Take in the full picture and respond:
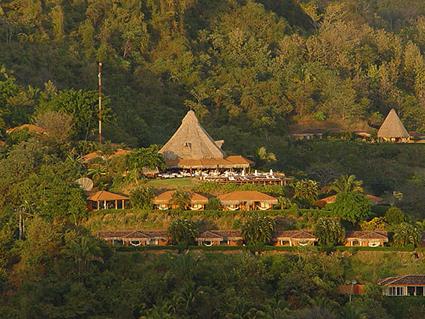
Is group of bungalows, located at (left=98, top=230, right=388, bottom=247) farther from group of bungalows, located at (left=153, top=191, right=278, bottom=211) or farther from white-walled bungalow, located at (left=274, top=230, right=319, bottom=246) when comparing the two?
group of bungalows, located at (left=153, top=191, right=278, bottom=211)

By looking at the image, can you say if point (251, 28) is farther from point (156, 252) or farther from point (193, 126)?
point (156, 252)

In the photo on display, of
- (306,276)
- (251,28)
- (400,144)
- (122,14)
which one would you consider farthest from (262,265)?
(251,28)

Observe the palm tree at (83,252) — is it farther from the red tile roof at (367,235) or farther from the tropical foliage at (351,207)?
the tropical foliage at (351,207)

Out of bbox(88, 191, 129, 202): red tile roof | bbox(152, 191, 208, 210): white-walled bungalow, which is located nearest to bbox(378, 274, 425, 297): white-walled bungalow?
bbox(152, 191, 208, 210): white-walled bungalow

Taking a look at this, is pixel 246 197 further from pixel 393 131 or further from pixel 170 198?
pixel 393 131

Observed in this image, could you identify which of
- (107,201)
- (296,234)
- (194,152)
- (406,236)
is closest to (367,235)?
(406,236)

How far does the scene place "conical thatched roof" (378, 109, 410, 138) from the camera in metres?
72.3

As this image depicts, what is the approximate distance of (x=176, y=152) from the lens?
179ft

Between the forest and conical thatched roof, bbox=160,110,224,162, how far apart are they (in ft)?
2.42

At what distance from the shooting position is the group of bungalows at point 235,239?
146ft

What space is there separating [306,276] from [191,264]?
11.6ft

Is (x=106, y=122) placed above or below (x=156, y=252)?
above

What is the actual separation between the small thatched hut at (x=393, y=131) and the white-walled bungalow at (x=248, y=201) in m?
25.8

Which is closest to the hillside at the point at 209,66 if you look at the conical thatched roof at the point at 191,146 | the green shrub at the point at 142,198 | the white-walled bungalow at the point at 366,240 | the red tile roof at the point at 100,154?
the conical thatched roof at the point at 191,146
